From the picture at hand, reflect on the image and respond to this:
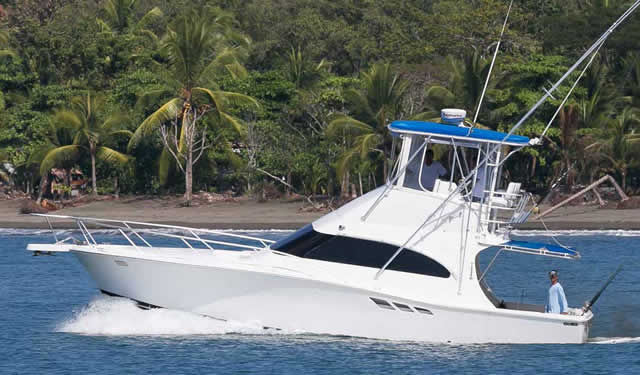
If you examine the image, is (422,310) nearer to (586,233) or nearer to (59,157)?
(586,233)

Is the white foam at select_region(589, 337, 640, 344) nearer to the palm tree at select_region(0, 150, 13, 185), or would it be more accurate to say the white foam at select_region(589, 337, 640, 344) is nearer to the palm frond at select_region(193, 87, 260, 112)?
the palm frond at select_region(193, 87, 260, 112)

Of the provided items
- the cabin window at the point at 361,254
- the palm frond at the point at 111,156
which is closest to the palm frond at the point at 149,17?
the palm frond at the point at 111,156

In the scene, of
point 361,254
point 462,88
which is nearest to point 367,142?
point 462,88

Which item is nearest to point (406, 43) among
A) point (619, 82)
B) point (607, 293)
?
point (619, 82)

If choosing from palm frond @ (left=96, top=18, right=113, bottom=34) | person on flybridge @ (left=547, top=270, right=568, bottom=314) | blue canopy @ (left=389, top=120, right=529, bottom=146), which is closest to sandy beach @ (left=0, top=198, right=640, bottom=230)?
palm frond @ (left=96, top=18, right=113, bottom=34)

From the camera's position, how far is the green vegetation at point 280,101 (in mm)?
42094

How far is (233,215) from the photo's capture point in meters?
41.3

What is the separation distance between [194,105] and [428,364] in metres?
27.8

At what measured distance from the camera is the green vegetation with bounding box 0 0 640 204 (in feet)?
138

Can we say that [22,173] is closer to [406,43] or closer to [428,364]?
[406,43]

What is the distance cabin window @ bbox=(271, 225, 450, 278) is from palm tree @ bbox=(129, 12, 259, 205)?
2503cm

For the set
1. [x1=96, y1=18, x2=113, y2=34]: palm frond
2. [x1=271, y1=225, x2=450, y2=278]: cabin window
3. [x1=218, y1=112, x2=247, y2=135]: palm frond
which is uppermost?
[x1=96, y1=18, x2=113, y2=34]: palm frond

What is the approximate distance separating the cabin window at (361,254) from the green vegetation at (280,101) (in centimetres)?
2174

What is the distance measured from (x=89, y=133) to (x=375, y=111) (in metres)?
11.3
